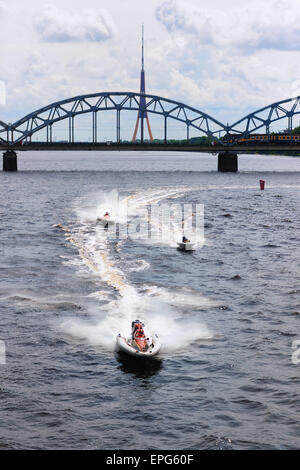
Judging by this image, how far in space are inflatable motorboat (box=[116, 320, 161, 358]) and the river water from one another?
583 millimetres

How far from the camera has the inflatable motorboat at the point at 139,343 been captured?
35812 millimetres

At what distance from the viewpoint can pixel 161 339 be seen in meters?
39.2

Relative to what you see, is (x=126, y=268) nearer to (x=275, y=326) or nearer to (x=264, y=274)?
(x=264, y=274)

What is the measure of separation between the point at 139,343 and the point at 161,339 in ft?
10.2

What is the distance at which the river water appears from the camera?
28.9 metres

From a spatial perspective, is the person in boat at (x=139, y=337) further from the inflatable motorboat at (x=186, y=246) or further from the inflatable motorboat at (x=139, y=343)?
the inflatable motorboat at (x=186, y=246)

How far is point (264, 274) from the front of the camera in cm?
5684

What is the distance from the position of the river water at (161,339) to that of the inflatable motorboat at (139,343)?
583 millimetres

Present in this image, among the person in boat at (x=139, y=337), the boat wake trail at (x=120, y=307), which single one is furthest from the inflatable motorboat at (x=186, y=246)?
the person in boat at (x=139, y=337)

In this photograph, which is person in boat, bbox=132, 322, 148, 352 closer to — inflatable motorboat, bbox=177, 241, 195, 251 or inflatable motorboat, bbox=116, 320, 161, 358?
inflatable motorboat, bbox=116, 320, 161, 358

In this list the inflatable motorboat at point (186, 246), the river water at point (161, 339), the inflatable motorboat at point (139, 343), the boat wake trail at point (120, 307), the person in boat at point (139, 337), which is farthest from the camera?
the inflatable motorboat at point (186, 246)

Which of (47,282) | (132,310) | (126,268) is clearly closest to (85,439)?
(132,310)

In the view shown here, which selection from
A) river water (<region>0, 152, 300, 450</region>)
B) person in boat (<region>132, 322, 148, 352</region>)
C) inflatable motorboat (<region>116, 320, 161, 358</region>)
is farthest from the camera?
person in boat (<region>132, 322, 148, 352</region>)

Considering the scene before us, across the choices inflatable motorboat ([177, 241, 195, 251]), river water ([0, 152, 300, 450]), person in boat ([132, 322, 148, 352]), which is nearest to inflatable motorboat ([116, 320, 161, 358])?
person in boat ([132, 322, 148, 352])
